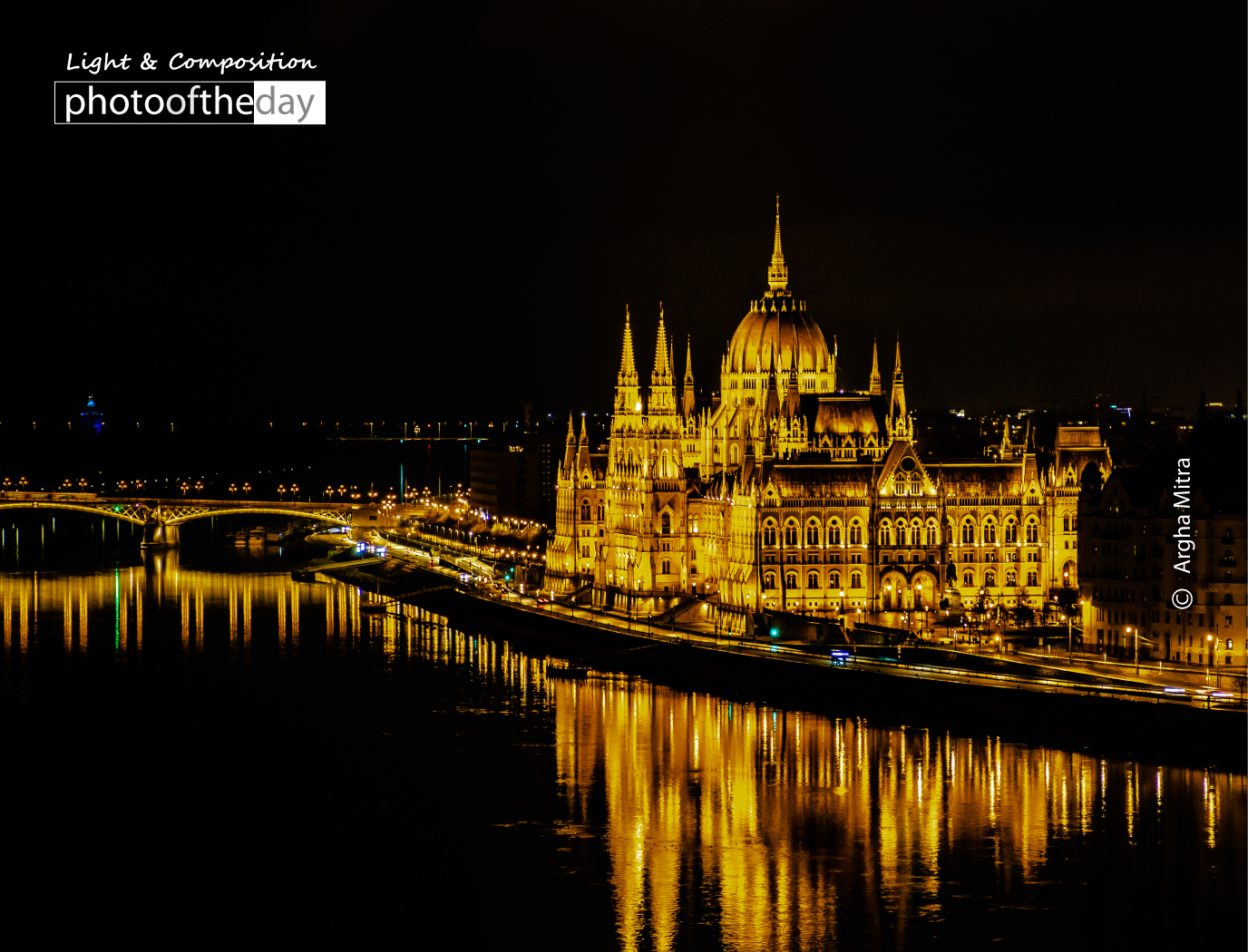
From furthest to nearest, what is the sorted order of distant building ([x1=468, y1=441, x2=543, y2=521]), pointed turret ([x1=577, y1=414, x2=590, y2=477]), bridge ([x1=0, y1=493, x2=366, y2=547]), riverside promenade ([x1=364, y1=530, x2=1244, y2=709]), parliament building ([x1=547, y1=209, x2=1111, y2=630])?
distant building ([x1=468, y1=441, x2=543, y2=521])
bridge ([x1=0, y1=493, x2=366, y2=547])
pointed turret ([x1=577, y1=414, x2=590, y2=477])
parliament building ([x1=547, y1=209, x2=1111, y2=630])
riverside promenade ([x1=364, y1=530, x2=1244, y2=709])

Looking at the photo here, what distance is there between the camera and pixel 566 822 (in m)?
49.4

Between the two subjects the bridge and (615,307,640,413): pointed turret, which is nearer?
(615,307,640,413): pointed turret

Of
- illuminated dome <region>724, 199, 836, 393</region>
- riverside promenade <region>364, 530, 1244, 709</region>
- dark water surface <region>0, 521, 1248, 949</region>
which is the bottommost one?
dark water surface <region>0, 521, 1248, 949</region>

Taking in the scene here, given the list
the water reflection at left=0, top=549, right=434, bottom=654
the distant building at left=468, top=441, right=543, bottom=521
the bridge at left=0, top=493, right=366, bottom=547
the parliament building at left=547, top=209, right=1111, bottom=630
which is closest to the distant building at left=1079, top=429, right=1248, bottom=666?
the parliament building at left=547, top=209, right=1111, bottom=630

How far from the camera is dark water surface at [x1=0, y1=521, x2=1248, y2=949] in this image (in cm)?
4225

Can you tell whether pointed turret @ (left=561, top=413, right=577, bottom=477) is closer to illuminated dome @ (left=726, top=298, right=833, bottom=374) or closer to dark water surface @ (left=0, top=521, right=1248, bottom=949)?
illuminated dome @ (left=726, top=298, right=833, bottom=374)

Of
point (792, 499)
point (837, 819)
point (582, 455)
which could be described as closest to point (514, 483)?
point (582, 455)

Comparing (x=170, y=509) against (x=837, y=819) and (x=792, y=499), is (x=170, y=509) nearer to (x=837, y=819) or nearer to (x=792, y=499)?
(x=792, y=499)

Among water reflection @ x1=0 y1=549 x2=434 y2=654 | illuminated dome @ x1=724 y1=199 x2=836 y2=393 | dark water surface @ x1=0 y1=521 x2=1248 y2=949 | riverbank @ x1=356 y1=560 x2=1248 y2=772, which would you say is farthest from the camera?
illuminated dome @ x1=724 y1=199 x2=836 y2=393

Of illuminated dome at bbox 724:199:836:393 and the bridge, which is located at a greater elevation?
illuminated dome at bbox 724:199:836:393

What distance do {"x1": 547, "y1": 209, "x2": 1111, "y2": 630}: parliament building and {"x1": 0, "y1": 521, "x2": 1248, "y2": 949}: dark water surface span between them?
866 cm

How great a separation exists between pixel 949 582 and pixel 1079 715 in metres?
19.3

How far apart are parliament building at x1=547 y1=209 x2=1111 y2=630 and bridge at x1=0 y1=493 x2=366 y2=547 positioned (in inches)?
1627

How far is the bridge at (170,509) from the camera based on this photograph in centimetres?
13150
